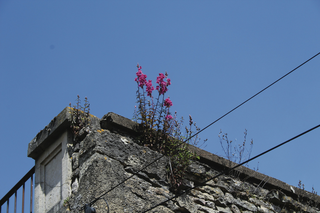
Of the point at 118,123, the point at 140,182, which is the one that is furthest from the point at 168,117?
the point at 140,182

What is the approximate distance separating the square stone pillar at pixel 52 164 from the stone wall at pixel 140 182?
0.07 m

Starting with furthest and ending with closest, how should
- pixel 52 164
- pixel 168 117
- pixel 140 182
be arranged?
pixel 168 117, pixel 52 164, pixel 140 182

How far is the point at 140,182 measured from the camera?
4.05 meters

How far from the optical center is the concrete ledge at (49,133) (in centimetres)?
430

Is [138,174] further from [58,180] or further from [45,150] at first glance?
[45,150]

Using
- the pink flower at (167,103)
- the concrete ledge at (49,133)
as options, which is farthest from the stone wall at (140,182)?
the pink flower at (167,103)

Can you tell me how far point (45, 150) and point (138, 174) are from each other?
1.23 m

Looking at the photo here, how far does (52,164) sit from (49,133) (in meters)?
0.35

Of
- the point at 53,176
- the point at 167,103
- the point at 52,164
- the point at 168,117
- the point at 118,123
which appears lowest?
the point at 53,176

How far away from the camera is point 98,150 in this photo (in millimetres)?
3967

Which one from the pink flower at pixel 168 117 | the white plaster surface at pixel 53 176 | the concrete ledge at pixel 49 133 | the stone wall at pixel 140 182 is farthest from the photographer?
the pink flower at pixel 168 117

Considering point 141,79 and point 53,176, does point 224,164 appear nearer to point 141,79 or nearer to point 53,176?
point 141,79

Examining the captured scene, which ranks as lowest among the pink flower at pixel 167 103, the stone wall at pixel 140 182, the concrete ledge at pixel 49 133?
the stone wall at pixel 140 182

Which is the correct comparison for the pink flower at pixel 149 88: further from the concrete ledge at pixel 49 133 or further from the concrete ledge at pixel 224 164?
the concrete ledge at pixel 49 133
